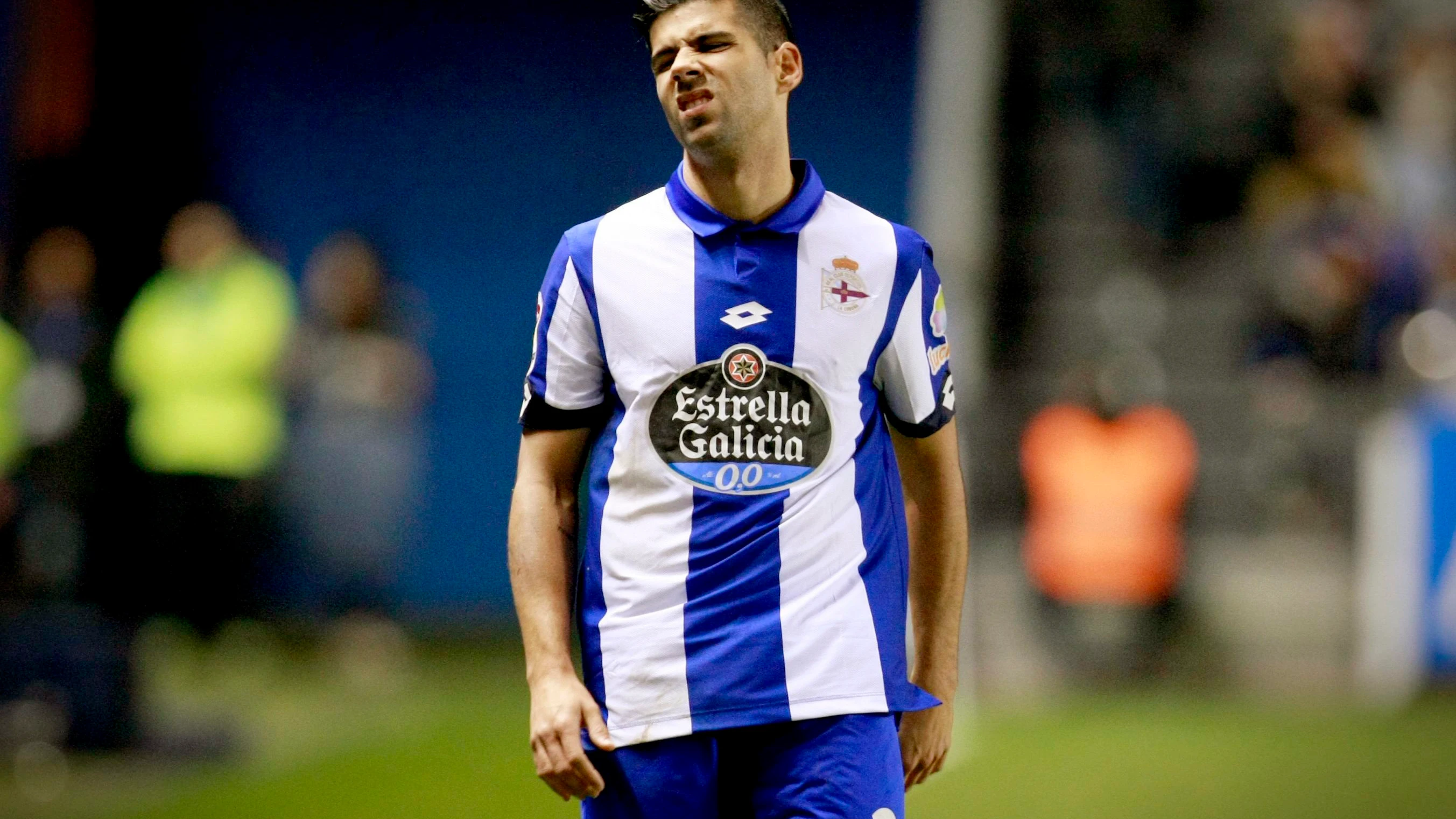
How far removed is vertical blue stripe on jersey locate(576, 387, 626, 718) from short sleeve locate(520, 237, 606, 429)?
1.7 inches

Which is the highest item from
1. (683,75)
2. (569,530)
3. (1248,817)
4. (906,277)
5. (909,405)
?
(683,75)

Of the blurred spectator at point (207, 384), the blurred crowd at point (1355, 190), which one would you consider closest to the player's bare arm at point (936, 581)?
the blurred spectator at point (207, 384)

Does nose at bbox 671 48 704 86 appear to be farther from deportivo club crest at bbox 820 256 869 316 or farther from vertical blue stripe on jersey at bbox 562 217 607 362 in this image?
deportivo club crest at bbox 820 256 869 316

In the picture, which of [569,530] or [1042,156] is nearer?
[569,530]

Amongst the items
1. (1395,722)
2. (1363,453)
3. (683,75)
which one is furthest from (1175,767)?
(683,75)

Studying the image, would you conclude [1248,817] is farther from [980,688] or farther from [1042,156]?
[1042,156]

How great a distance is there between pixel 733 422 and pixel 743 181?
15.2 inches

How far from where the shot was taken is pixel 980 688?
8.95 meters

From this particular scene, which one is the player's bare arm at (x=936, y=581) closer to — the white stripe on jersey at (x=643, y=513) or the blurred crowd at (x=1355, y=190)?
the white stripe on jersey at (x=643, y=513)

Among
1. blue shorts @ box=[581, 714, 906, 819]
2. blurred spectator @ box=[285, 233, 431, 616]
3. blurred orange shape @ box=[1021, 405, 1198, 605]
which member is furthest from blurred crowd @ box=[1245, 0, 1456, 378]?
blue shorts @ box=[581, 714, 906, 819]

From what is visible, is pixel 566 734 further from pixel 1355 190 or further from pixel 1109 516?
pixel 1355 190

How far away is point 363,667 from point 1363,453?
5099 mm

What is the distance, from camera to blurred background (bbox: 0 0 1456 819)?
24.5ft

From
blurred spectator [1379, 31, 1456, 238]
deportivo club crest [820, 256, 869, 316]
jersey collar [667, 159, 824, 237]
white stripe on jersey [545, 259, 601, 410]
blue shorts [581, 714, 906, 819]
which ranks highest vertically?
blurred spectator [1379, 31, 1456, 238]
